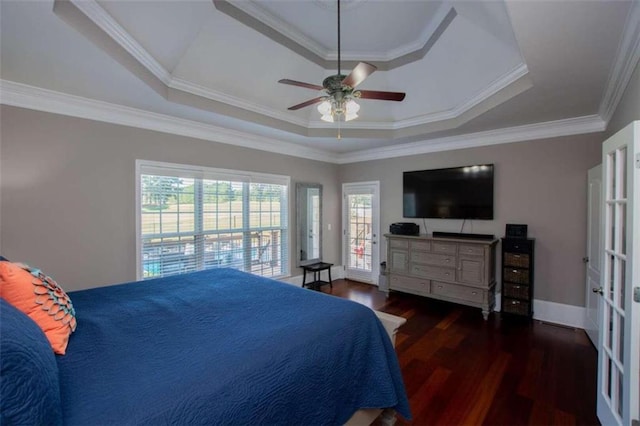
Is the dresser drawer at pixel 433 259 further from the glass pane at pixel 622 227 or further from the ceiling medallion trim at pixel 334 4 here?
the ceiling medallion trim at pixel 334 4

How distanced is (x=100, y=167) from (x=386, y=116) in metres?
3.78

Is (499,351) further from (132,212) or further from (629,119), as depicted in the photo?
(132,212)

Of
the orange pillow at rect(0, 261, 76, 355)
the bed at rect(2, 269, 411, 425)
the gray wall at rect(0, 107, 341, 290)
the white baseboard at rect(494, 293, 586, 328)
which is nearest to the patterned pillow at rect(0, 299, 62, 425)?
the bed at rect(2, 269, 411, 425)

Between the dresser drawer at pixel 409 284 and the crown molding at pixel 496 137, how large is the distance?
2.12 m

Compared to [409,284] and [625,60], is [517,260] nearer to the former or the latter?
[409,284]

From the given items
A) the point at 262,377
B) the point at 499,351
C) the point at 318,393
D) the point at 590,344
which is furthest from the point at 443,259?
the point at 262,377

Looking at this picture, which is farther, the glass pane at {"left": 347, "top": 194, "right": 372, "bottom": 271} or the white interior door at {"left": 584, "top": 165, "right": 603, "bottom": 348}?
the glass pane at {"left": 347, "top": 194, "right": 372, "bottom": 271}

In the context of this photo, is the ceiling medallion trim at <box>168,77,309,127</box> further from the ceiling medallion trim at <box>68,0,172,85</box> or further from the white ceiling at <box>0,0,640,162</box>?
the ceiling medallion trim at <box>68,0,172,85</box>

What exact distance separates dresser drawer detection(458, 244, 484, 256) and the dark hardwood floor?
0.87 m

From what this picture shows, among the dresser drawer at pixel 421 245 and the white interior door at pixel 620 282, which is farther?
the dresser drawer at pixel 421 245

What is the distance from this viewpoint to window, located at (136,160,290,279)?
342 cm

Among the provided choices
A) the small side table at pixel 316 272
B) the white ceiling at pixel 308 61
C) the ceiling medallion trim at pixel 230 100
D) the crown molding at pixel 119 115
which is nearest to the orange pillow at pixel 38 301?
the white ceiling at pixel 308 61

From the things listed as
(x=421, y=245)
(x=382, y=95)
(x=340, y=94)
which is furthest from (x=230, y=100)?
(x=421, y=245)

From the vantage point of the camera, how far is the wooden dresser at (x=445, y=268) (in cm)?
385
